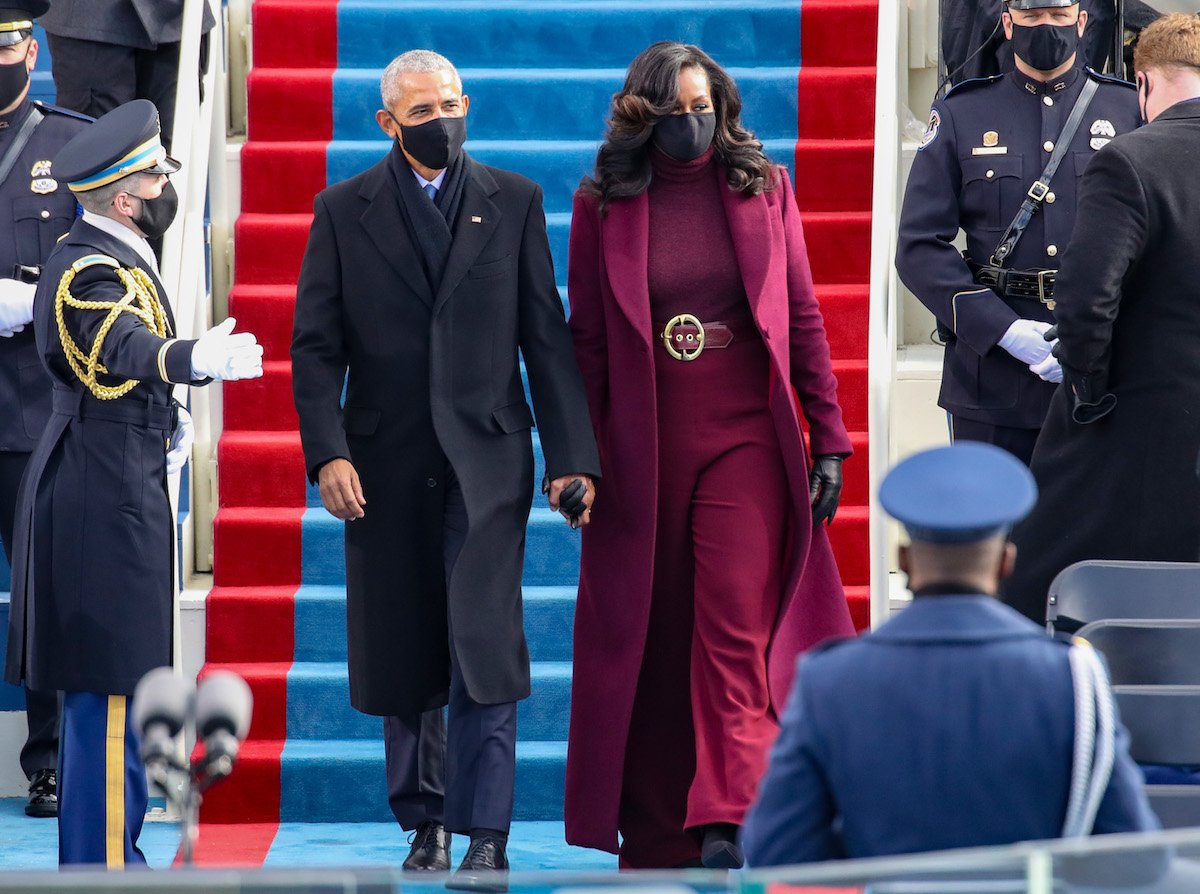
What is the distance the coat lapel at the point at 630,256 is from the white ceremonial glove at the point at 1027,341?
1.02 metres

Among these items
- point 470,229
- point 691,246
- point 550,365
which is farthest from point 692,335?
point 470,229

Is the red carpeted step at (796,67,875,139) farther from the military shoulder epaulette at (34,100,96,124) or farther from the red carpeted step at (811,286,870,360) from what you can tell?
the military shoulder epaulette at (34,100,96,124)

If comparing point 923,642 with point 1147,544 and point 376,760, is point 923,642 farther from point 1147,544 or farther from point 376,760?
point 376,760

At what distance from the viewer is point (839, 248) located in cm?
683

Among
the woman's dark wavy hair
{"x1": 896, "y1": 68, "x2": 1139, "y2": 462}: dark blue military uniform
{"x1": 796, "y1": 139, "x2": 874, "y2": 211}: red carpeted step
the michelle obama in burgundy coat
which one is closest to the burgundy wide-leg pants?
the michelle obama in burgundy coat

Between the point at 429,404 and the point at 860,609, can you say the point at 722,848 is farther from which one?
the point at 860,609

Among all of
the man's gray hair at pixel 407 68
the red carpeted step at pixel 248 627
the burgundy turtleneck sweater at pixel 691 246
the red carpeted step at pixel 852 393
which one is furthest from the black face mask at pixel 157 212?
the red carpeted step at pixel 852 393

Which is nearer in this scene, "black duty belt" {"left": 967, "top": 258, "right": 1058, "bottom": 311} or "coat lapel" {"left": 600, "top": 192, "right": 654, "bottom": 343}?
"coat lapel" {"left": 600, "top": 192, "right": 654, "bottom": 343}

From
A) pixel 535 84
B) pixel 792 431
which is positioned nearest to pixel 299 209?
pixel 535 84

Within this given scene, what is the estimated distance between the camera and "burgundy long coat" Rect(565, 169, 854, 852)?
4.75 m

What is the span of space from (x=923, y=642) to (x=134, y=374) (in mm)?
2476

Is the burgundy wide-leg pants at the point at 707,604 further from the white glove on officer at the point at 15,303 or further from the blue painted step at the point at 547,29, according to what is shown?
the blue painted step at the point at 547,29

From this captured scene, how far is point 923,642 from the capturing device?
260 cm

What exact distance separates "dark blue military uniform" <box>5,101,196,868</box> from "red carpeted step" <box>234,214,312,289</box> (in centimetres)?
204
